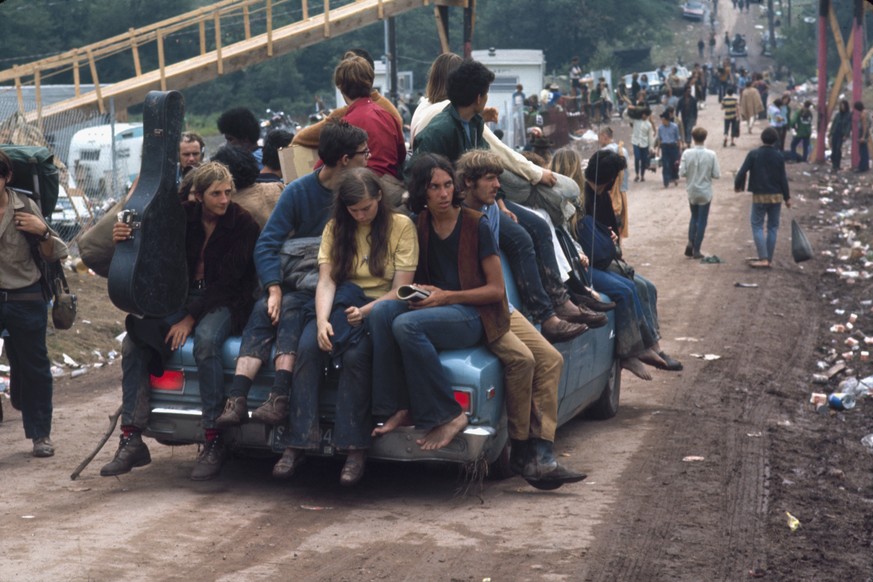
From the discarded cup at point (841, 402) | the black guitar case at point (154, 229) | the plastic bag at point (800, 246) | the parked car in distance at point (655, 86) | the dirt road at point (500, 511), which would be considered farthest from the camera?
the parked car in distance at point (655, 86)

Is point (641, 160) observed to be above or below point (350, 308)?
below

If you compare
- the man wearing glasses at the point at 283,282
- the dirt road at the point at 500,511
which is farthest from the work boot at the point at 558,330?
the man wearing glasses at the point at 283,282

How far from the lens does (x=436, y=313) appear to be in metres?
6.86

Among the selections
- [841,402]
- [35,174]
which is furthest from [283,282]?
[841,402]

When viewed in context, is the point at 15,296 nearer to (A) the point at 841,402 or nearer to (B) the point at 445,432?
(B) the point at 445,432

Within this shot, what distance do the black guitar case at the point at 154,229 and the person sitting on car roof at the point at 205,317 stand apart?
0.33ft

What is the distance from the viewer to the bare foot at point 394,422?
679 centimetres

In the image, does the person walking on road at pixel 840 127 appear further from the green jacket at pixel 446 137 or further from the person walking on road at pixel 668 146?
the green jacket at pixel 446 137

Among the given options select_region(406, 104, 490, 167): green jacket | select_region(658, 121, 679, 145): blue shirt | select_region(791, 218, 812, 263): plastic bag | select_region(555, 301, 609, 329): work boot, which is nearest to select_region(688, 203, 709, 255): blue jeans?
select_region(791, 218, 812, 263): plastic bag

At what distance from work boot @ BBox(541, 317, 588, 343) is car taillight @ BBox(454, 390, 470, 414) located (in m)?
1.15

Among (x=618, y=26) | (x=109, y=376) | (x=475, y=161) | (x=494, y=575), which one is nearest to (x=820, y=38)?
(x=109, y=376)

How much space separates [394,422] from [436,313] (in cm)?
62

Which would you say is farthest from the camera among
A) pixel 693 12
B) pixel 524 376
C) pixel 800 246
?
pixel 693 12

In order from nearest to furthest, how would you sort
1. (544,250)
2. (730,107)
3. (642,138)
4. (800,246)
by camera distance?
(544,250)
(800,246)
(642,138)
(730,107)
